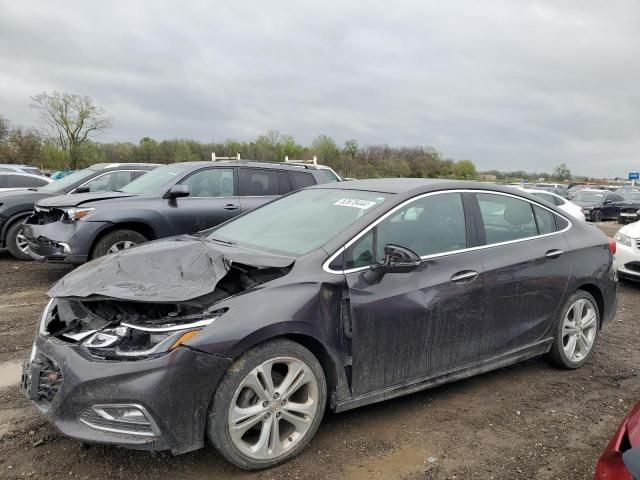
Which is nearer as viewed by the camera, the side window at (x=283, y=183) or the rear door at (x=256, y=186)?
the rear door at (x=256, y=186)

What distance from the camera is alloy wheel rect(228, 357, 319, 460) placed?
2934mm

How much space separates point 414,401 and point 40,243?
5.60m

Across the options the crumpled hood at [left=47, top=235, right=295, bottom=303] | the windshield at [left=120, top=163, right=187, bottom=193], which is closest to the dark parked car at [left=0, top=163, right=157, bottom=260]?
the windshield at [left=120, top=163, right=187, bottom=193]

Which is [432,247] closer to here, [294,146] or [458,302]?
[458,302]

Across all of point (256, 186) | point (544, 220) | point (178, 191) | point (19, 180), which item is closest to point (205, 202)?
point (178, 191)

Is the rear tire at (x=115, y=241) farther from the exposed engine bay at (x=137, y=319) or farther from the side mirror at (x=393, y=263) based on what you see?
the side mirror at (x=393, y=263)

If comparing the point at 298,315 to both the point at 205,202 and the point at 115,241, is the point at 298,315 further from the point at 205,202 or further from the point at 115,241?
the point at 205,202

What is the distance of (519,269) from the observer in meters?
4.18

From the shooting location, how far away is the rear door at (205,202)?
7.86 metres

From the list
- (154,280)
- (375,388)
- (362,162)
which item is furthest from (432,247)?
(362,162)

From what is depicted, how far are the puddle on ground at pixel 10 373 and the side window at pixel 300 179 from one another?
16.9 ft

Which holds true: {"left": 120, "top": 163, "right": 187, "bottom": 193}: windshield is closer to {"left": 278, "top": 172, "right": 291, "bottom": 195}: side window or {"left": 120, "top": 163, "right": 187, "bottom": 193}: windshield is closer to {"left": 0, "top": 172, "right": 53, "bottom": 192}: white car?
{"left": 278, "top": 172, "right": 291, "bottom": 195}: side window

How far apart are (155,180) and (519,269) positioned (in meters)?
5.86

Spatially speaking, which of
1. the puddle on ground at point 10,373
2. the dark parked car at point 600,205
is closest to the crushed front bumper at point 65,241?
the puddle on ground at point 10,373
